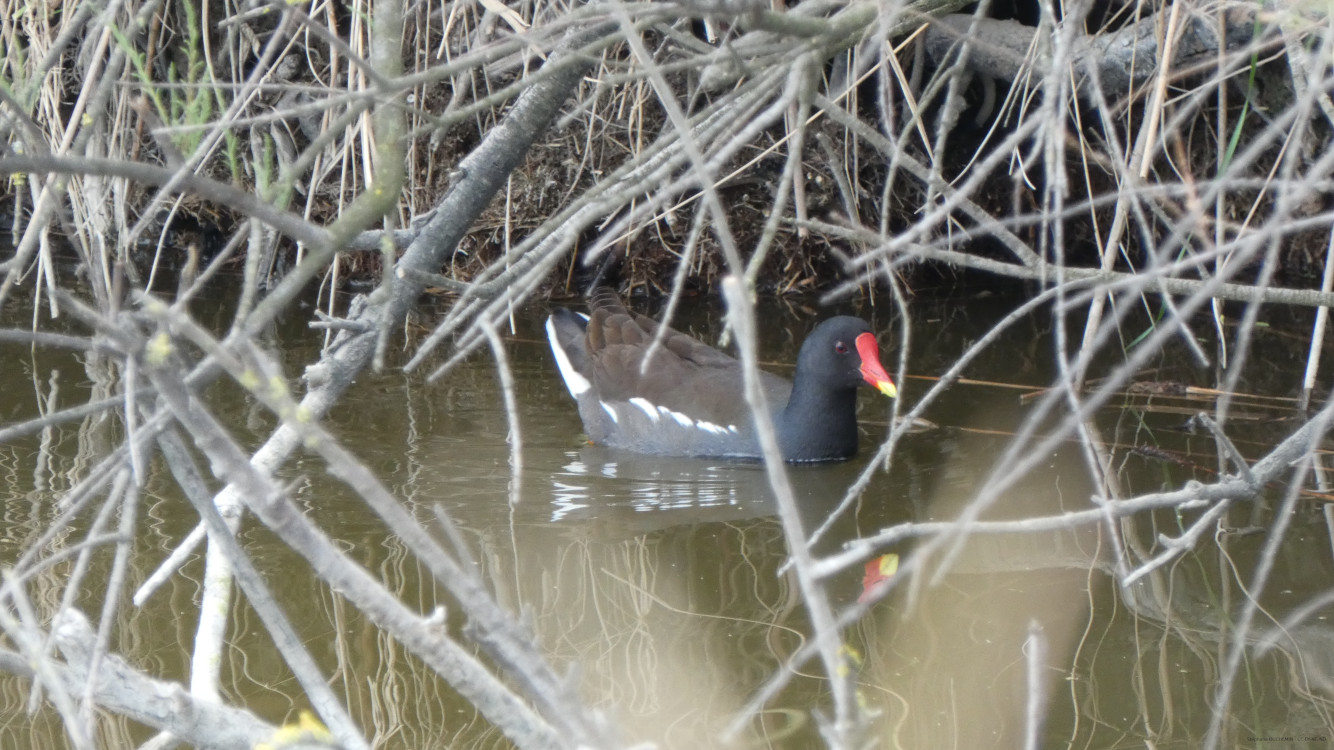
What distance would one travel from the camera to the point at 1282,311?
5961 mm

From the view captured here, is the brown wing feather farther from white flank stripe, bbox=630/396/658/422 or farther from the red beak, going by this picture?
the red beak

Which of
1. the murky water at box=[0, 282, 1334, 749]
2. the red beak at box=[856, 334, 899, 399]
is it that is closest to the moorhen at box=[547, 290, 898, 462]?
the red beak at box=[856, 334, 899, 399]

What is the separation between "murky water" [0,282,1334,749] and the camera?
2.75 m

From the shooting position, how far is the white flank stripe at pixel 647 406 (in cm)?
495

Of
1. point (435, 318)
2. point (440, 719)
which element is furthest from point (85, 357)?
point (440, 719)

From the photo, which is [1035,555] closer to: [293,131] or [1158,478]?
[1158,478]


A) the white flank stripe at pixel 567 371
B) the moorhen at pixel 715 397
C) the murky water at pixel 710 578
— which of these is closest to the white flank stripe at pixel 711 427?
the moorhen at pixel 715 397

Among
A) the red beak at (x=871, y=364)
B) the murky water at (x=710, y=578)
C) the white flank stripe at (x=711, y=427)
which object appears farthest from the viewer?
the white flank stripe at (x=711, y=427)

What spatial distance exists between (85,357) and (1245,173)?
15.0 ft

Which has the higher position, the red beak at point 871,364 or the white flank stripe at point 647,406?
the red beak at point 871,364

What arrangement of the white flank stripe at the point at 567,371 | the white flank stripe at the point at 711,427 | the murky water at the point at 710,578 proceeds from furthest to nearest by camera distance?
the white flank stripe at the point at 567,371, the white flank stripe at the point at 711,427, the murky water at the point at 710,578

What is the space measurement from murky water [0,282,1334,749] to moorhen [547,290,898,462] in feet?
0.34

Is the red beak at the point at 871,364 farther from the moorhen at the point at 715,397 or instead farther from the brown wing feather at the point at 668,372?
the brown wing feather at the point at 668,372

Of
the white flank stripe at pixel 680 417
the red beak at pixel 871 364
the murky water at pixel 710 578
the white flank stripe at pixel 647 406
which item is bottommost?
the murky water at pixel 710 578
